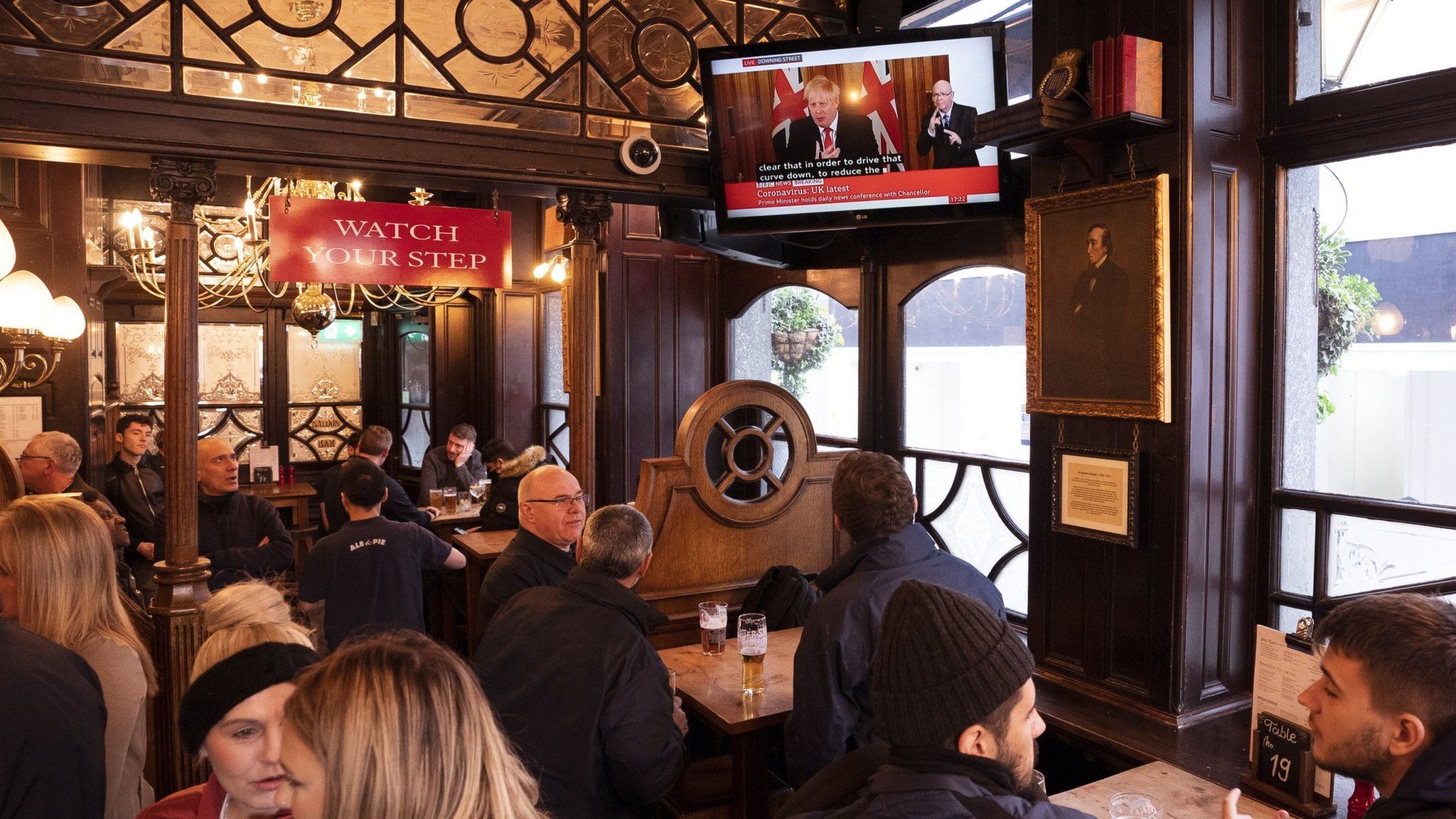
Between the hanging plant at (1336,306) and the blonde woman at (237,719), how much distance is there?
10.9ft

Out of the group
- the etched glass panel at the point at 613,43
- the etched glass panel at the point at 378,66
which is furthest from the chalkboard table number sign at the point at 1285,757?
the etched glass panel at the point at 378,66

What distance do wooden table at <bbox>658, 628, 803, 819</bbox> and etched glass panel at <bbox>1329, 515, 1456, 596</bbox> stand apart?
1914 millimetres

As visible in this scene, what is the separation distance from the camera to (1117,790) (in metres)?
2.64

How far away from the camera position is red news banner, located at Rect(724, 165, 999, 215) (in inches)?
169

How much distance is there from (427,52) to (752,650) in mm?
2935

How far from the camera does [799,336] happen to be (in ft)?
21.6

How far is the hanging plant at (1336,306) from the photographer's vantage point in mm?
3295

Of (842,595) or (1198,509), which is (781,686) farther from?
(1198,509)

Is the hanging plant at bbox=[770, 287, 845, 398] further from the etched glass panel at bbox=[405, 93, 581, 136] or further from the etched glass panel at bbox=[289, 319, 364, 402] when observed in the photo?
the etched glass panel at bbox=[289, 319, 364, 402]

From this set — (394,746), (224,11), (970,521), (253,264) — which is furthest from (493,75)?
(253,264)

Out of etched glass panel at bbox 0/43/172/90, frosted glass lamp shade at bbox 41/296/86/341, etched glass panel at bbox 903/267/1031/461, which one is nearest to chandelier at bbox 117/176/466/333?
frosted glass lamp shade at bbox 41/296/86/341

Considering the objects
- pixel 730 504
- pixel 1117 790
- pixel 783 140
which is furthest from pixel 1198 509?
pixel 783 140

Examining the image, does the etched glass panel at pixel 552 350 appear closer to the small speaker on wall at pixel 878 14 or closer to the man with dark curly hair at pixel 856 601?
the small speaker on wall at pixel 878 14
